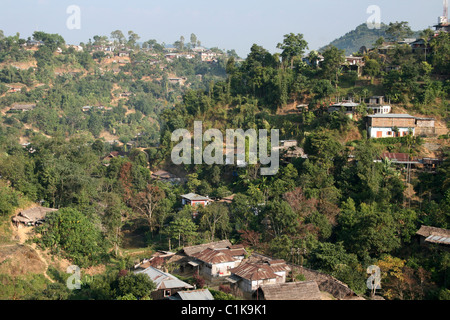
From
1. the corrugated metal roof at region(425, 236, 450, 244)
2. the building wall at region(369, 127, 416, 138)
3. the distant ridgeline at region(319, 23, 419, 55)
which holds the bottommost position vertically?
the corrugated metal roof at region(425, 236, 450, 244)

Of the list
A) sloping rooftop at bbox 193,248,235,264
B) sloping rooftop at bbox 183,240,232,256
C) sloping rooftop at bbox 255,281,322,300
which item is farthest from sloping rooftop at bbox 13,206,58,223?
sloping rooftop at bbox 255,281,322,300

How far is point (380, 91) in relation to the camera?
79.0 feet

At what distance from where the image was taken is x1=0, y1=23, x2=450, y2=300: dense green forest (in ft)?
47.9

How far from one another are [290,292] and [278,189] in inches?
272

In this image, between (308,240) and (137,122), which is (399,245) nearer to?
(308,240)

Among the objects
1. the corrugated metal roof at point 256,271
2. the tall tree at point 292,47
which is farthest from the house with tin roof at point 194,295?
the tall tree at point 292,47

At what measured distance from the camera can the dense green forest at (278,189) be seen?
14.6 meters

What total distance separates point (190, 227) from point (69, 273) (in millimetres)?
4310

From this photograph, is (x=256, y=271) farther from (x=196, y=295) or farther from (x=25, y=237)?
(x=25, y=237)

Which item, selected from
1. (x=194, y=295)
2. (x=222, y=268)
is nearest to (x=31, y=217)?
(x=222, y=268)

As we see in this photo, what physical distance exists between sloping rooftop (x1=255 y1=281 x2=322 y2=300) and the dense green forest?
165cm

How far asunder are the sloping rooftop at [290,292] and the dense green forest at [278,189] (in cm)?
165

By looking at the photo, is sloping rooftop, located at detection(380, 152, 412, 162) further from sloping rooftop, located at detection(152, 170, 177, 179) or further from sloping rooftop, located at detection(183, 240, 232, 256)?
sloping rooftop, located at detection(152, 170, 177, 179)

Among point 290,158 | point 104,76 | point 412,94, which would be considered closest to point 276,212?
point 290,158
